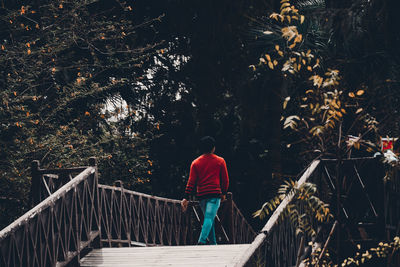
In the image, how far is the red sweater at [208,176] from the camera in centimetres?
972

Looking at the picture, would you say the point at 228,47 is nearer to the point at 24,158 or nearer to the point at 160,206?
the point at 160,206

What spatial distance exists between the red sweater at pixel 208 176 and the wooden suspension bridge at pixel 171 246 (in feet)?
3.69


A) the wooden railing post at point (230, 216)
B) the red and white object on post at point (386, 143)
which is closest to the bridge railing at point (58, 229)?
the red and white object on post at point (386, 143)

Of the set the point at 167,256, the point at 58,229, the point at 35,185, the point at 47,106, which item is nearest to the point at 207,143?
the point at 167,256

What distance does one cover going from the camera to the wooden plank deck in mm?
7770

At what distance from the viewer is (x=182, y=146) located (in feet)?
Result: 78.3

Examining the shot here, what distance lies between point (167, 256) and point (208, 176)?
1797 mm

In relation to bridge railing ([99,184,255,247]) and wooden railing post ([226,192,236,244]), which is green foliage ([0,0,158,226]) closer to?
bridge railing ([99,184,255,247])

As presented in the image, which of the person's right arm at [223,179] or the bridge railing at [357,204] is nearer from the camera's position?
the bridge railing at [357,204]

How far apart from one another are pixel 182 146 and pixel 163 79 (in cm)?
328

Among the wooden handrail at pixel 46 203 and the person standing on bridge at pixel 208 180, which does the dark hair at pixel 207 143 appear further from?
the wooden handrail at pixel 46 203

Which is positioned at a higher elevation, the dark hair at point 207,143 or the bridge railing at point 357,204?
the dark hair at point 207,143

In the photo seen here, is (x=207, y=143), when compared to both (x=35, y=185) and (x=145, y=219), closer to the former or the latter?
(x=35, y=185)

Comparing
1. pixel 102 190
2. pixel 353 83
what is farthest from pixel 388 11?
pixel 102 190
